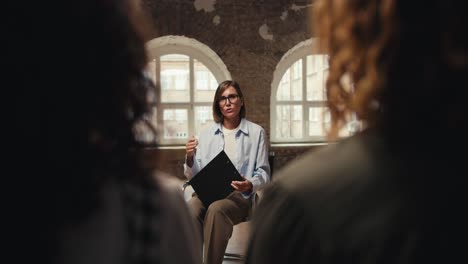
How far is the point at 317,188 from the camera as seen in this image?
0.75m

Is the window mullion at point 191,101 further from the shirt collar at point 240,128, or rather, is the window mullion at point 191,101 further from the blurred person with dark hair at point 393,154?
the blurred person with dark hair at point 393,154

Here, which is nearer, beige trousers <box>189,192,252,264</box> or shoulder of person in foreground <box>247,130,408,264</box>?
shoulder of person in foreground <box>247,130,408,264</box>

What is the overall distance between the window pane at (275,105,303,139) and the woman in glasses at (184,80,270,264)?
417 cm

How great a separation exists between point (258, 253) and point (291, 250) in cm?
8

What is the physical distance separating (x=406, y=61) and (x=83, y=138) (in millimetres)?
458

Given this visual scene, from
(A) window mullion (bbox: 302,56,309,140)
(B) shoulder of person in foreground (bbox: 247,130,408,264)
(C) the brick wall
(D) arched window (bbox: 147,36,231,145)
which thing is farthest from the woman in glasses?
(A) window mullion (bbox: 302,56,309,140)

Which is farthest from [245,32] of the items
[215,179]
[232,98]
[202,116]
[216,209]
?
[216,209]

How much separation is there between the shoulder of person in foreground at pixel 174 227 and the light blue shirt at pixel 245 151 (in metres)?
2.88

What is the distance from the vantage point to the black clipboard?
3.42m

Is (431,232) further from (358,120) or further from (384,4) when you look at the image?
(384,4)

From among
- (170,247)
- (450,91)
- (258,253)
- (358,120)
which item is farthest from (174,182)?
(450,91)

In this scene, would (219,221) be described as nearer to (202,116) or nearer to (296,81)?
(202,116)

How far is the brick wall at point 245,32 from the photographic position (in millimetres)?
7164

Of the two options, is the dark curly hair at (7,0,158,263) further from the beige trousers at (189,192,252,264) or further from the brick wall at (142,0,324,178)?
the brick wall at (142,0,324,178)
